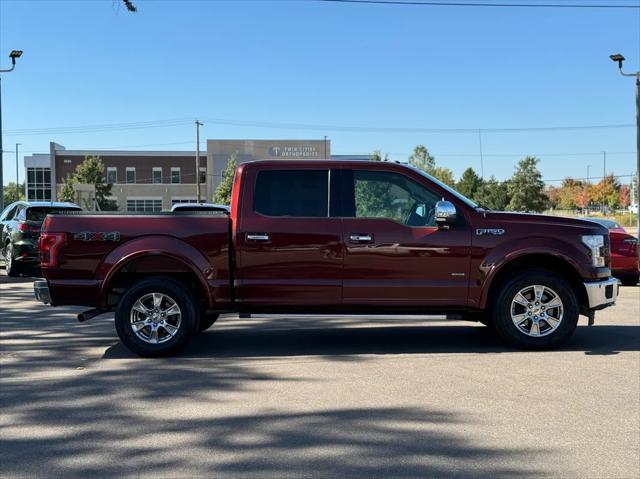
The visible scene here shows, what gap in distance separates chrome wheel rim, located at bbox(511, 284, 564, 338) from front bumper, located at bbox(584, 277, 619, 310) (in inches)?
12.2

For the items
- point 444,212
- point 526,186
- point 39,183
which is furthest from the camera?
point 39,183

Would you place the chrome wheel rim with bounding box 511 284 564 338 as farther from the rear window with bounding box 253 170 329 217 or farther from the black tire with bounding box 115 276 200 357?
Answer: the black tire with bounding box 115 276 200 357

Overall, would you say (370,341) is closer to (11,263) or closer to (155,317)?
(155,317)

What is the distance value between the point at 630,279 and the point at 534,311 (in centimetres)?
852

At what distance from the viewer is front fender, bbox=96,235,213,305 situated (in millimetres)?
6598

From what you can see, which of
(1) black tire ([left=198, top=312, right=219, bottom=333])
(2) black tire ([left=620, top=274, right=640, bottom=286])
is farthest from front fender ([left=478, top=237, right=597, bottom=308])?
(2) black tire ([left=620, top=274, right=640, bottom=286])

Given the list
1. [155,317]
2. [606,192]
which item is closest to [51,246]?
[155,317]

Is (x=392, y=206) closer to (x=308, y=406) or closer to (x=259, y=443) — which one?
(x=308, y=406)

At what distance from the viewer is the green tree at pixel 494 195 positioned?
201ft

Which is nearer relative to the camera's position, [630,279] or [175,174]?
[630,279]

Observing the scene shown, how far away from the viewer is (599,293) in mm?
6746

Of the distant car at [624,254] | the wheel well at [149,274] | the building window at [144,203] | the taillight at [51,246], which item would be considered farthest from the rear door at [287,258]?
the building window at [144,203]

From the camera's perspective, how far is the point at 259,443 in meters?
4.11

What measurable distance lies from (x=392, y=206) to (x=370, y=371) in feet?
6.09
